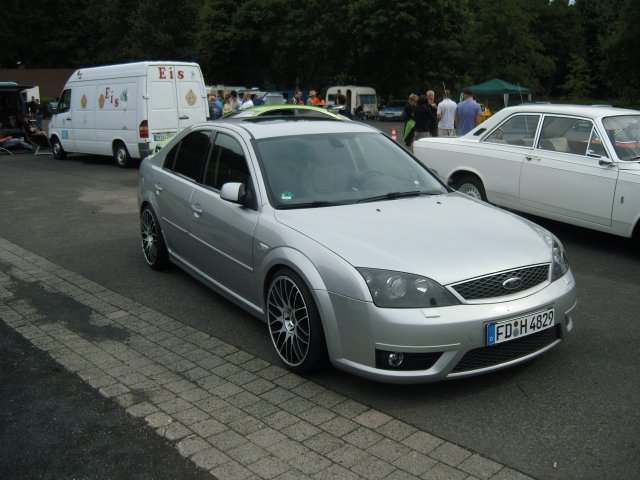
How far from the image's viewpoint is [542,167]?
26.7 ft

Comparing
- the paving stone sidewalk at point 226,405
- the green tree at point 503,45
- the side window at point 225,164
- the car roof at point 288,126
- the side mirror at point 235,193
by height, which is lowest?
the paving stone sidewalk at point 226,405

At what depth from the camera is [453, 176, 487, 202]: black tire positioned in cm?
907

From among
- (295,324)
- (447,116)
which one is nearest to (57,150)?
(447,116)

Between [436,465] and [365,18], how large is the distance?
50156 mm

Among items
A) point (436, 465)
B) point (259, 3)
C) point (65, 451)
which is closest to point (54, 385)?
point (65, 451)

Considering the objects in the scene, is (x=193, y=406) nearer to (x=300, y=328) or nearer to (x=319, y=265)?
(x=300, y=328)

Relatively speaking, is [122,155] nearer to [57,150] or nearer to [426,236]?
[57,150]

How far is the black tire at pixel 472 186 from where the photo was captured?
29.8 ft

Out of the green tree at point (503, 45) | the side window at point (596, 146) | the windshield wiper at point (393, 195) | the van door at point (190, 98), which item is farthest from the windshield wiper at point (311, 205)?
the green tree at point (503, 45)

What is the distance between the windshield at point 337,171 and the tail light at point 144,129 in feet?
36.3

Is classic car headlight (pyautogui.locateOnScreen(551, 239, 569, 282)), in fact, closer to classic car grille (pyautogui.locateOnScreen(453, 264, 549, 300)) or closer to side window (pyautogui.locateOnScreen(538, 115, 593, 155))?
classic car grille (pyautogui.locateOnScreen(453, 264, 549, 300))

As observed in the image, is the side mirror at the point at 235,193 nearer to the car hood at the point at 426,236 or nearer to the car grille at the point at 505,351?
the car hood at the point at 426,236

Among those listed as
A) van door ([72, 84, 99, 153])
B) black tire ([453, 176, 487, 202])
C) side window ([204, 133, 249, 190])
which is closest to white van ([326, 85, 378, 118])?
van door ([72, 84, 99, 153])

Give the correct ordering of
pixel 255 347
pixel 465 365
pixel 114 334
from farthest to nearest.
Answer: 1. pixel 114 334
2. pixel 255 347
3. pixel 465 365
